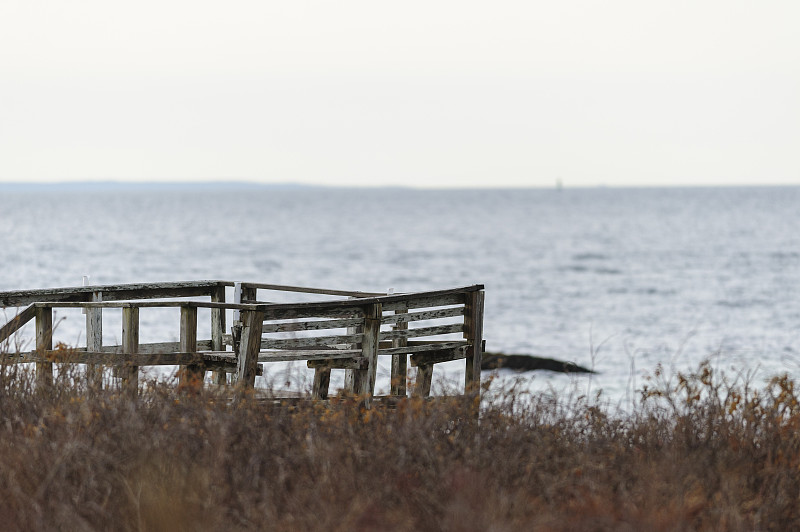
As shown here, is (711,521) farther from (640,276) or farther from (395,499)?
(640,276)

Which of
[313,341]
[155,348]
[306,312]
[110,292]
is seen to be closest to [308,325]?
[313,341]

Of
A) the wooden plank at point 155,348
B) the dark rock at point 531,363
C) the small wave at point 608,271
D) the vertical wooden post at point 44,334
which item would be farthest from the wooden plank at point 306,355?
the small wave at point 608,271

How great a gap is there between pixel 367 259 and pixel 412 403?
64.2 metres

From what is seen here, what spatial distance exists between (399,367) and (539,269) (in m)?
50.9

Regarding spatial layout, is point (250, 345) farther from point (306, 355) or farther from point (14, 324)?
point (14, 324)

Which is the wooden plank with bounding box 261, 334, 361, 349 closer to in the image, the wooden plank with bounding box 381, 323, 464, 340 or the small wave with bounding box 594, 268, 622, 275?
the wooden plank with bounding box 381, 323, 464, 340

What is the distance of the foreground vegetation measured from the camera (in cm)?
564

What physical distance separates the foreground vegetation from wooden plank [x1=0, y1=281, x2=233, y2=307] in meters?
3.71

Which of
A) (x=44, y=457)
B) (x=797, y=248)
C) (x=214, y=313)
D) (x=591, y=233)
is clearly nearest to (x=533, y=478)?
(x=44, y=457)

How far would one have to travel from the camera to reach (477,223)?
125 metres

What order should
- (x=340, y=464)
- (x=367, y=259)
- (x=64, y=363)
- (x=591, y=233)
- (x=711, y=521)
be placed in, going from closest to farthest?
(x=711, y=521) < (x=340, y=464) < (x=64, y=363) < (x=367, y=259) < (x=591, y=233)

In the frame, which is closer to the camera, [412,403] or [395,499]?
[395,499]

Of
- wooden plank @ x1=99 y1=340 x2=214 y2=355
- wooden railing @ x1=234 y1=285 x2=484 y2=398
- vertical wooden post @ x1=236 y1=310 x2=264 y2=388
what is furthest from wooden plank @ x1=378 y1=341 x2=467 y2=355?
wooden plank @ x1=99 y1=340 x2=214 y2=355

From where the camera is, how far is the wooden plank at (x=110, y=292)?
464 inches
